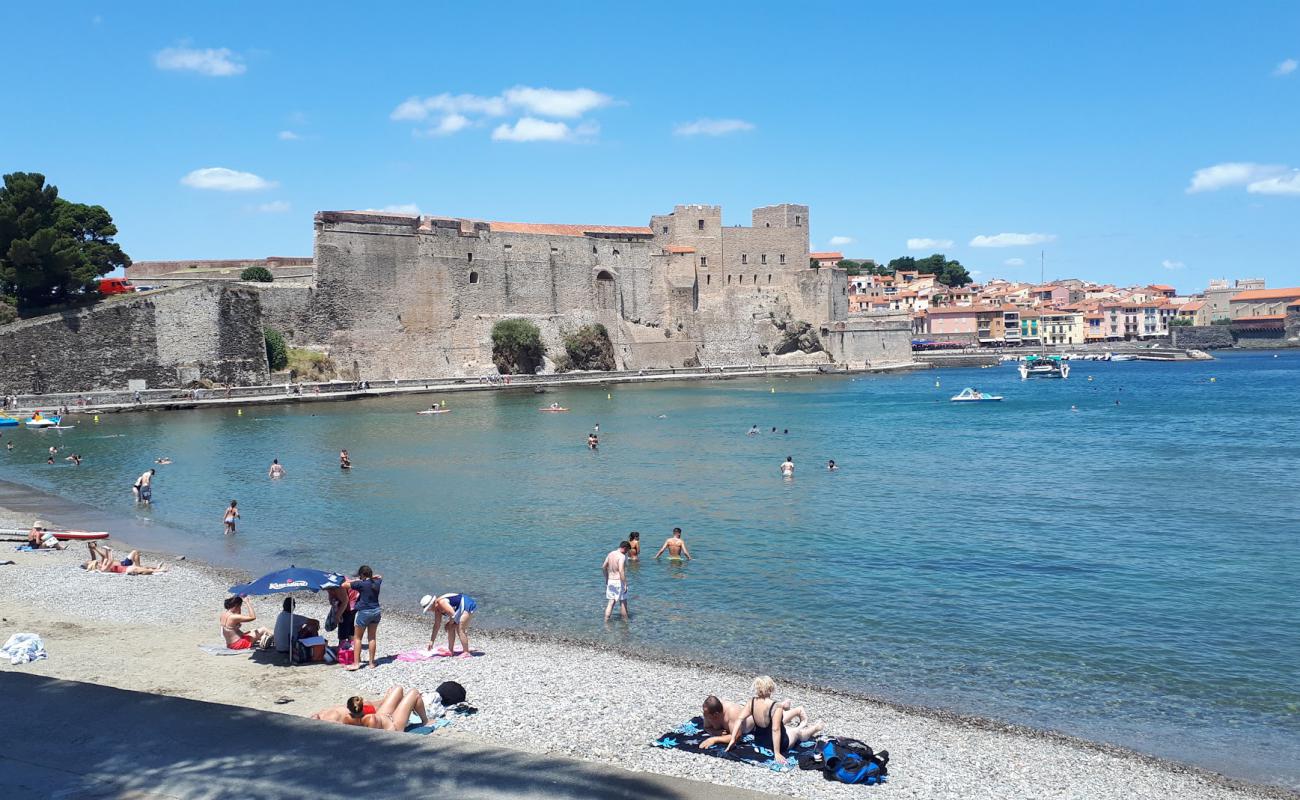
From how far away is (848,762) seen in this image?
20.9 ft

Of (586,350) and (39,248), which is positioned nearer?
(39,248)

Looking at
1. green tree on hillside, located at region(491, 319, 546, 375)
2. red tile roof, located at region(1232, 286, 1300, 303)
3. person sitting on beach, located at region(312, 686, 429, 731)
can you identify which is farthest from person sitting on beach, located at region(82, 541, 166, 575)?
red tile roof, located at region(1232, 286, 1300, 303)

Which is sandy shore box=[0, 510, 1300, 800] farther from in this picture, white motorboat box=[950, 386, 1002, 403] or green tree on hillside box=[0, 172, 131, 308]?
white motorboat box=[950, 386, 1002, 403]

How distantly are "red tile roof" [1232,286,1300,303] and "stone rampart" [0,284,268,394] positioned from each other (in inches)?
4138

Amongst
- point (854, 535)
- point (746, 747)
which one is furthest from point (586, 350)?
point (746, 747)

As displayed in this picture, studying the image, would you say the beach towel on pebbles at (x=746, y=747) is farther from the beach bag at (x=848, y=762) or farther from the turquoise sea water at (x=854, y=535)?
the turquoise sea water at (x=854, y=535)

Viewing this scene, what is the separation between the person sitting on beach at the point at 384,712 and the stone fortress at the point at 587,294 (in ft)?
134

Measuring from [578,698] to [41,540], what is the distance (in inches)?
416

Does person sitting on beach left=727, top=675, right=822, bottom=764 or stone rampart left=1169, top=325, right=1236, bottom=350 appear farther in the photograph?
stone rampart left=1169, top=325, right=1236, bottom=350

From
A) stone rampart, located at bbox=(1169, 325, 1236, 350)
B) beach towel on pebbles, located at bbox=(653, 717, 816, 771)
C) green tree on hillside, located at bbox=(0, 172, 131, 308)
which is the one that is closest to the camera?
beach towel on pebbles, located at bbox=(653, 717, 816, 771)

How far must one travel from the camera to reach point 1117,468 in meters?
23.6

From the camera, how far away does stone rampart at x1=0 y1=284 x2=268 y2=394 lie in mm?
35000

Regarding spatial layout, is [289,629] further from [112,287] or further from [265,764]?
[112,287]

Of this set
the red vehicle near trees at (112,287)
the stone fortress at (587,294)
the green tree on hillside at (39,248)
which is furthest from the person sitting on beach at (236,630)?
the stone fortress at (587,294)
